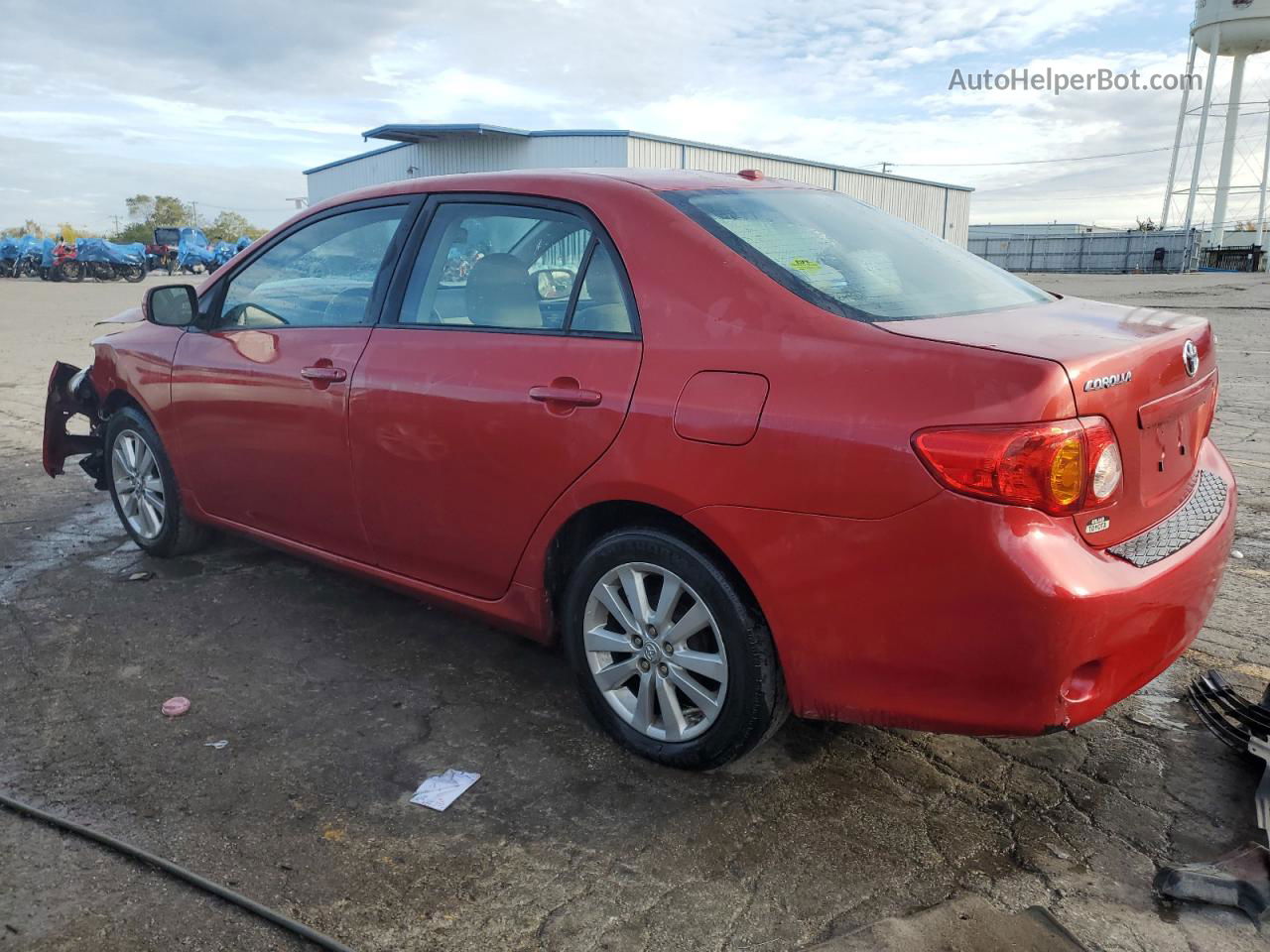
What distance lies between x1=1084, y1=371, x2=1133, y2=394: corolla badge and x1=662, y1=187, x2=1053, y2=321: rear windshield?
504mm

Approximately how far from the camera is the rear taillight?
6.91 ft

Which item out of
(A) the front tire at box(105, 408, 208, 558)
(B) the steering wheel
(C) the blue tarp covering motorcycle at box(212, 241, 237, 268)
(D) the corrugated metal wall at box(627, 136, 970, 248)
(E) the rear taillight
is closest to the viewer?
(E) the rear taillight

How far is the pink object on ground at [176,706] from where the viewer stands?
10.7ft

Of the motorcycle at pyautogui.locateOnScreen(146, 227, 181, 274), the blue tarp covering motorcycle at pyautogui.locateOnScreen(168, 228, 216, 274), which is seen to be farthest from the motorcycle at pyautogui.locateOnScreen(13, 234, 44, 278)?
the blue tarp covering motorcycle at pyautogui.locateOnScreen(168, 228, 216, 274)

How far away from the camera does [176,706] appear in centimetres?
331

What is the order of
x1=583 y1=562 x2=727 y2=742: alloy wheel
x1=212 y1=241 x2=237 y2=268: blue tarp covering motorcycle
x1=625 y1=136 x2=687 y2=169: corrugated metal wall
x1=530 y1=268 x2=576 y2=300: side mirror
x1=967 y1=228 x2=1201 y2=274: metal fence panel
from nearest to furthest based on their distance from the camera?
x1=583 y1=562 x2=727 y2=742: alloy wheel < x1=530 y1=268 x2=576 y2=300: side mirror < x1=625 y1=136 x2=687 y2=169: corrugated metal wall < x1=212 y1=241 x2=237 y2=268: blue tarp covering motorcycle < x1=967 y1=228 x2=1201 y2=274: metal fence panel

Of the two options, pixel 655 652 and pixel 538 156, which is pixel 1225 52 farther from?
pixel 655 652

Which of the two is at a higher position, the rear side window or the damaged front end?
the rear side window

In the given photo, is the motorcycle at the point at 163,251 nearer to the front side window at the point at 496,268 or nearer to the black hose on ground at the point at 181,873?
the front side window at the point at 496,268

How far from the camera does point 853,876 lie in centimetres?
238

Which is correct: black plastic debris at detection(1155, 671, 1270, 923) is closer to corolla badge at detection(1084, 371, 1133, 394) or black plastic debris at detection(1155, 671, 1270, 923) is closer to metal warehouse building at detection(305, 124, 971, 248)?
corolla badge at detection(1084, 371, 1133, 394)

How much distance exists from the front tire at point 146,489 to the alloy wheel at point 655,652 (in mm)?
2543

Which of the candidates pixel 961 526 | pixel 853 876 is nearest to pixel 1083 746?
pixel 853 876

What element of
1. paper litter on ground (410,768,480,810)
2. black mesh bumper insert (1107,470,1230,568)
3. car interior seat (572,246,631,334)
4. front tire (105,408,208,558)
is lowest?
paper litter on ground (410,768,480,810)
